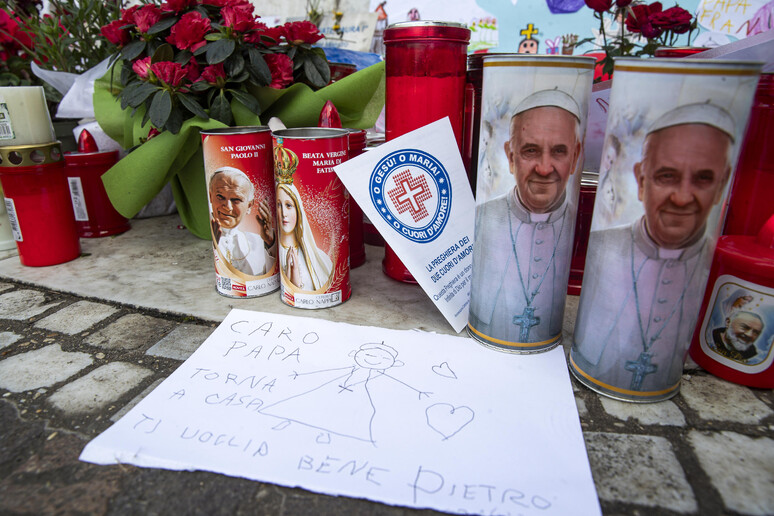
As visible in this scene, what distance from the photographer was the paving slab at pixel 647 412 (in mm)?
667

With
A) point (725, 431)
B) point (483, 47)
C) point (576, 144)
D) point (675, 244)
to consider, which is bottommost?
point (725, 431)

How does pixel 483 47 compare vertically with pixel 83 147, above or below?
above

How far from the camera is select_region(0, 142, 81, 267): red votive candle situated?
1.09m

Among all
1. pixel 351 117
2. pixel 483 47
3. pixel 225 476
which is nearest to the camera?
pixel 225 476

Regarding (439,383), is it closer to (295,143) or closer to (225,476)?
(225,476)

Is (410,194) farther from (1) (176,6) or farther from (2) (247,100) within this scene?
(1) (176,6)

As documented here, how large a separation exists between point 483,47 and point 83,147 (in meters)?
1.32

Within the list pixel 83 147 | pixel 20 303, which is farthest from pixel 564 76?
pixel 83 147

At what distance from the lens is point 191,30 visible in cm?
103

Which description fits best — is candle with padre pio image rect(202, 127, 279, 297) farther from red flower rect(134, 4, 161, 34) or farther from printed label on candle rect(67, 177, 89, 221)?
printed label on candle rect(67, 177, 89, 221)

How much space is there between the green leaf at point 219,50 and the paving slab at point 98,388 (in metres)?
0.64

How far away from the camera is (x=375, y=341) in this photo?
2.80 ft

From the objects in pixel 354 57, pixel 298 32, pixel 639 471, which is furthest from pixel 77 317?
pixel 354 57

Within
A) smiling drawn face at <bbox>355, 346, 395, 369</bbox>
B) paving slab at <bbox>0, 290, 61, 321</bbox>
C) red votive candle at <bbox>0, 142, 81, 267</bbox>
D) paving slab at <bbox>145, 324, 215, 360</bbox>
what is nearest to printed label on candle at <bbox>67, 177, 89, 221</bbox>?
red votive candle at <bbox>0, 142, 81, 267</bbox>
